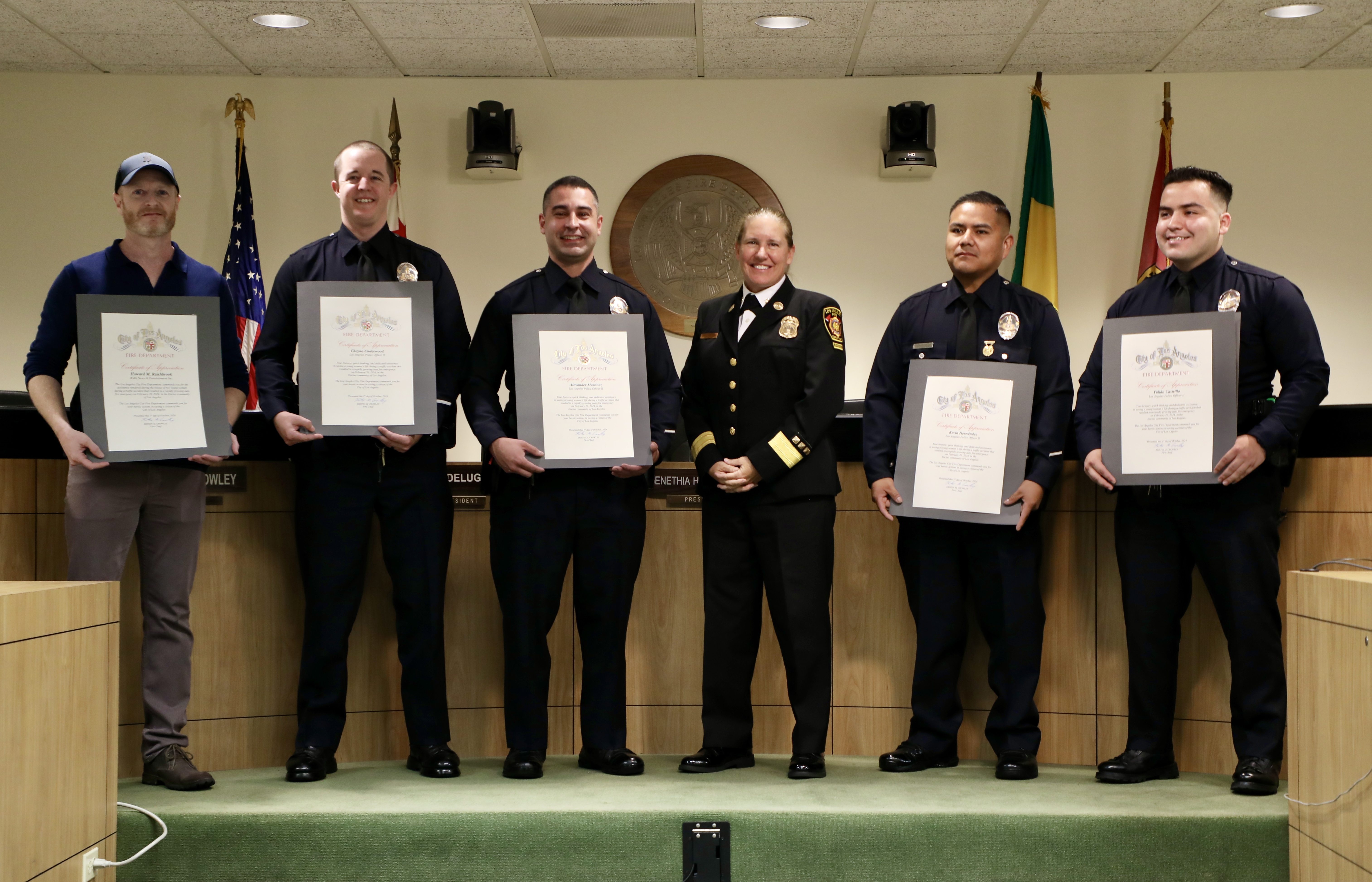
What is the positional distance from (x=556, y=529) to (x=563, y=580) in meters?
A: 0.17

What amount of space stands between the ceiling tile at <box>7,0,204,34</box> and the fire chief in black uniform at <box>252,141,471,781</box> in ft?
9.15

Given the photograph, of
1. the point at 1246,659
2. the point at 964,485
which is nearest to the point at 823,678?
the point at 964,485

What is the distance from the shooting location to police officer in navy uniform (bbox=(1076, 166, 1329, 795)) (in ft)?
8.99

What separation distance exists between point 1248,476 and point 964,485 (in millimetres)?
713

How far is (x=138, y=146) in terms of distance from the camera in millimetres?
5797

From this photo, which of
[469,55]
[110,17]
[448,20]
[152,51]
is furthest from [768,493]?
[152,51]

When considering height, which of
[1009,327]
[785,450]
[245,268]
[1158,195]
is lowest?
[785,450]

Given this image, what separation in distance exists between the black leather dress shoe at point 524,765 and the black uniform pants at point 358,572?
212 mm

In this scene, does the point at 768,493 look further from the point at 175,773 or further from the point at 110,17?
the point at 110,17

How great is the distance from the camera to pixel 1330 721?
2270 mm

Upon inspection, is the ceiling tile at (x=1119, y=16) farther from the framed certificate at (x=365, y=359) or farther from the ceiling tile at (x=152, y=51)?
the ceiling tile at (x=152, y=51)

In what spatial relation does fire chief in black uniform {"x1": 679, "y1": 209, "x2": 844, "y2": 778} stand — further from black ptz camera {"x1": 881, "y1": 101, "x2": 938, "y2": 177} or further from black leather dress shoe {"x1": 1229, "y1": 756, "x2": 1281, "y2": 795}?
black ptz camera {"x1": 881, "y1": 101, "x2": 938, "y2": 177}

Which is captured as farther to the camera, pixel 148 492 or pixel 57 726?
pixel 148 492

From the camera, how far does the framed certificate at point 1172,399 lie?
2.74 m
